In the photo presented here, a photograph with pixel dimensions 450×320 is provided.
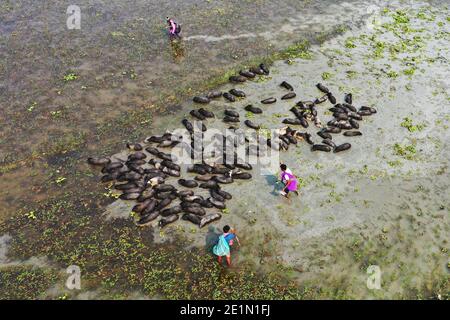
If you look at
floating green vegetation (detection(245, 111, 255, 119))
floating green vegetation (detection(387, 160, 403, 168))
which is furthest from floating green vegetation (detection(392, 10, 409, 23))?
floating green vegetation (detection(245, 111, 255, 119))

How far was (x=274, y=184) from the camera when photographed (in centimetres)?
1716

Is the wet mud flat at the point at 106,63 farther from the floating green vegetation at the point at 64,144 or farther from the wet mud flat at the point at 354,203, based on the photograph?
the wet mud flat at the point at 354,203

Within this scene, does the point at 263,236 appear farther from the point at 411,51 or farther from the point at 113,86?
the point at 411,51

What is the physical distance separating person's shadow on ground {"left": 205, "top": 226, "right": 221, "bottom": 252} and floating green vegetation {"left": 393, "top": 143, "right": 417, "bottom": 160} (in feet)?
32.3

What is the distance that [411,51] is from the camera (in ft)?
88.1

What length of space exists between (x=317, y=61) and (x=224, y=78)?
6493mm

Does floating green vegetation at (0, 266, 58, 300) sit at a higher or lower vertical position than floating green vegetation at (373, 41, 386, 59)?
lower

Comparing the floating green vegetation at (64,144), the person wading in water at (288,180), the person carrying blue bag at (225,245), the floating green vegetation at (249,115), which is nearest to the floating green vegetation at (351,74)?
the floating green vegetation at (249,115)

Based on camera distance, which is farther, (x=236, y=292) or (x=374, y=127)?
(x=374, y=127)

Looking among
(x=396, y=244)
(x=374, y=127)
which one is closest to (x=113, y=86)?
(x=374, y=127)

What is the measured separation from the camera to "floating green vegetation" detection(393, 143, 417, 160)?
61.7ft

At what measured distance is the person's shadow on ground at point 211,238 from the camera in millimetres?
14625

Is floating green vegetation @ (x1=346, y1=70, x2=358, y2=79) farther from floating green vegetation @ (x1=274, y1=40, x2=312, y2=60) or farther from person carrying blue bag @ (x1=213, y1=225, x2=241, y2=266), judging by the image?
person carrying blue bag @ (x1=213, y1=225, x2=241, y2=266)
